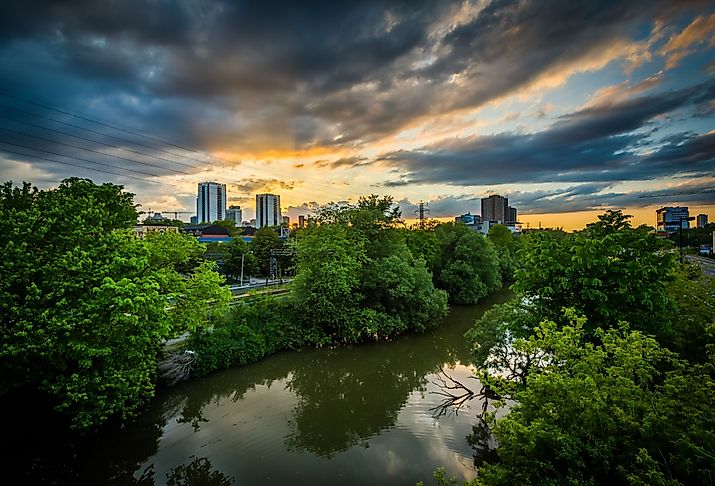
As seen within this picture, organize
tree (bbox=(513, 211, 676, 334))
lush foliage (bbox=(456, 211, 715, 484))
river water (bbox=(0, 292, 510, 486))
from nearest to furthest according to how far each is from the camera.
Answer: lush foliage (bbox=(456, 211, 715, 484))
tree (bbox=(513, 211, 676, 334))
river water (bbox=(0, 292, 510, 486))

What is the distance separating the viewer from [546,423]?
19.0ft

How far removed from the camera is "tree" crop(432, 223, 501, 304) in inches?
1378

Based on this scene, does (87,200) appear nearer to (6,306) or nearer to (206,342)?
(6,306)

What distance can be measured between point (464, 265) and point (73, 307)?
3010cm

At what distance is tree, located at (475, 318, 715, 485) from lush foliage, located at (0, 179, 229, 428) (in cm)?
1035

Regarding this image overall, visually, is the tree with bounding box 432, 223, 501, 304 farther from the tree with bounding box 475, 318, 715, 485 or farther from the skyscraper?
the skyscraper

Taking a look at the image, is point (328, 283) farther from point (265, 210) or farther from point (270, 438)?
point (265, 210)

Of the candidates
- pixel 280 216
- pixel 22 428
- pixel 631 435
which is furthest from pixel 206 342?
pixel 280 216

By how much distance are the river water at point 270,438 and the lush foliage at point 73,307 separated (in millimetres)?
1451

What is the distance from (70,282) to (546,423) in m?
12.6

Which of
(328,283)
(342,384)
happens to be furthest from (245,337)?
(342,384)

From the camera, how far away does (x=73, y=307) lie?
11102mm

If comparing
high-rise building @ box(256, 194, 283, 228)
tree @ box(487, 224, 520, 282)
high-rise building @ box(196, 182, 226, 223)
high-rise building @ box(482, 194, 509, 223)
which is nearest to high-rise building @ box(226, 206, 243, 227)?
high-rise building @ box(196, 182, 226, 223)

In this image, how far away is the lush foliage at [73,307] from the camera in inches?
412
